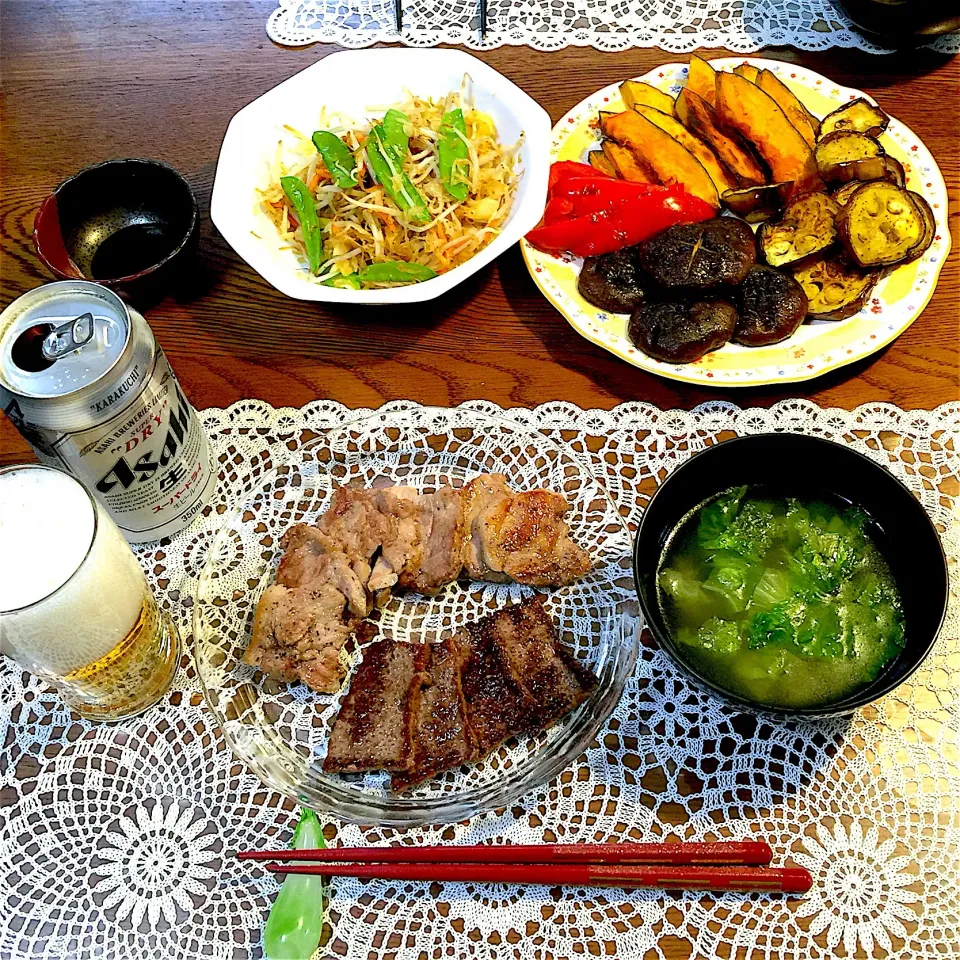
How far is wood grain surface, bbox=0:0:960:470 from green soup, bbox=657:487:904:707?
0.58 meters

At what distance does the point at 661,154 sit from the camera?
283 cm

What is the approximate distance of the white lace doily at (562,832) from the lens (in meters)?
1.93

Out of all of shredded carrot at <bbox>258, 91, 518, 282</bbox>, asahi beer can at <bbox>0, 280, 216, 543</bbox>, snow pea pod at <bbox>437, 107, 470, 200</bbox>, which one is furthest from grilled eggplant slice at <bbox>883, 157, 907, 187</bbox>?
asahi beer can at <bbox>0, 280, 216, 543</bbox>

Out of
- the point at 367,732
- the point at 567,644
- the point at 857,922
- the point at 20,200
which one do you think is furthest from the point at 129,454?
the point at 857,922

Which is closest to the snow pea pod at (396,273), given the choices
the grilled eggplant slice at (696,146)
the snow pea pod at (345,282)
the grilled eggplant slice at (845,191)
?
the snow pea pod at (345,282)

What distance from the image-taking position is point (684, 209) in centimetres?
271

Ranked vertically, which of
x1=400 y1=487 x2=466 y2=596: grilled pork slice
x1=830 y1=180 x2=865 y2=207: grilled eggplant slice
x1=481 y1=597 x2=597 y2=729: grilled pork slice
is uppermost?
x1=830 y1=180 x2=865 y2=207: grilled eggplant slice

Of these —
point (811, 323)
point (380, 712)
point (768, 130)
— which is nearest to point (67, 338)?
point (380, 712)

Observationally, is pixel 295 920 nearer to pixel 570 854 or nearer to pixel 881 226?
pixel 570 854

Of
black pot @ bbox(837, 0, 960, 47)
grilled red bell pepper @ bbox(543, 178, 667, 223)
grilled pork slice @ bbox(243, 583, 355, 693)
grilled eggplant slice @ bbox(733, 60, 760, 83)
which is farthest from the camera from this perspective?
black pot @ bbox(837, 0, 960, 47)

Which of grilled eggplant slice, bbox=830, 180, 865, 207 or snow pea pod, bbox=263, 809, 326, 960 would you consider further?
grilled eggplant slice, bbox=830, 180, 865, 207

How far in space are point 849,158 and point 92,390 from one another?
89.0 inches

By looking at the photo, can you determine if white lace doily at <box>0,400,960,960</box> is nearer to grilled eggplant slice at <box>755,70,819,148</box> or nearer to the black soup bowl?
the black soup bowl

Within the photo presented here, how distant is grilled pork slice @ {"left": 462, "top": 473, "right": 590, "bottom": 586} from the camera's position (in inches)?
86.7
